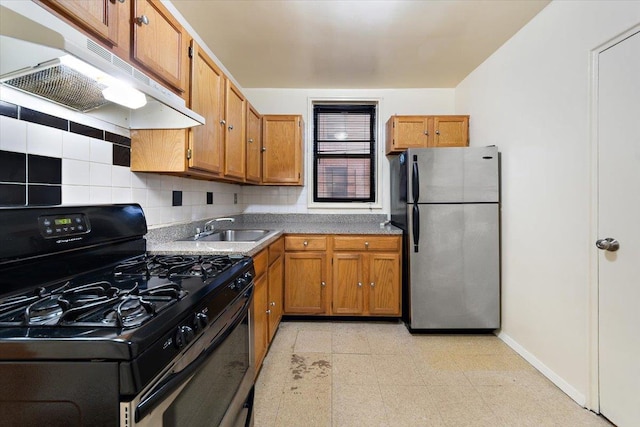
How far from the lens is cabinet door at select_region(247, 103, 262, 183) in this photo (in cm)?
A: 268

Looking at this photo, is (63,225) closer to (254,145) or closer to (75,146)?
(75,146)

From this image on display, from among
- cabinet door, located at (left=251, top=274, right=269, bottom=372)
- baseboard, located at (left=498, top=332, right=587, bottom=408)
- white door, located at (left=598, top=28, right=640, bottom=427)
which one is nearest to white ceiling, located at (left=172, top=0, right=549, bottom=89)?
white door, located at (left=598, top=28, right=640, bottom=427)

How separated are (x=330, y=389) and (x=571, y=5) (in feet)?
9.00

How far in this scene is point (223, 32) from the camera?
2.29 metres

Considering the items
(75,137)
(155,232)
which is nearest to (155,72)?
(75,137)

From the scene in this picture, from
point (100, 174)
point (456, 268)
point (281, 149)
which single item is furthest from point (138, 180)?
point (456, 268)

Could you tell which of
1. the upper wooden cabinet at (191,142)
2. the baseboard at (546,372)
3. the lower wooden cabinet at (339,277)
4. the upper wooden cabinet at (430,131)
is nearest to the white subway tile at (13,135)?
the upper wooden cabinet at (191,142)

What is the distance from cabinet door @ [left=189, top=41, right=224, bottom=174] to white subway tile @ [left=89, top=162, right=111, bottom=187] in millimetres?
384

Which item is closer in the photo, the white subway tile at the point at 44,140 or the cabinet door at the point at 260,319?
the white subway tile at the point at 44,140

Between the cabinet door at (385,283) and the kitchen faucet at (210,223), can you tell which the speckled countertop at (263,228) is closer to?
the kitchen faucet at (210,223)

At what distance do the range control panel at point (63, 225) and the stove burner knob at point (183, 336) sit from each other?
70 centimetres

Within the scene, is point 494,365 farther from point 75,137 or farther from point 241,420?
point 75,137

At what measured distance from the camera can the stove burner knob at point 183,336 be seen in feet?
2.65

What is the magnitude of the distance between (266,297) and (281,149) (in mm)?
1633
